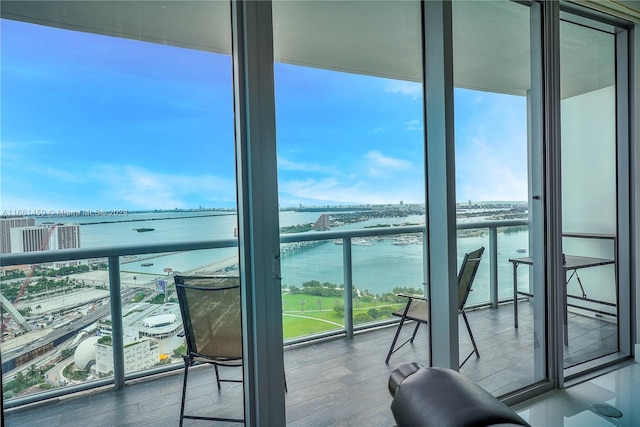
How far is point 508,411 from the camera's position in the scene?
449mm

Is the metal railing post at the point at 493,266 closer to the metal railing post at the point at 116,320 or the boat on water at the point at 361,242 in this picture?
the boat on water at the point at 361,242

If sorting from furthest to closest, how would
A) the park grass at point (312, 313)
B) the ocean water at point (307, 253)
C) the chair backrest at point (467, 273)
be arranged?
the chair backrest at point (467, 273) < the park grass at point (312, 313) < the ocean water at point (307, 253)

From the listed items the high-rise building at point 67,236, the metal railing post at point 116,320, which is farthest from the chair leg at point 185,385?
the high-rise building at point 67,236

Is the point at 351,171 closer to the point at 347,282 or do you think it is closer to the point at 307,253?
the point at 307,253

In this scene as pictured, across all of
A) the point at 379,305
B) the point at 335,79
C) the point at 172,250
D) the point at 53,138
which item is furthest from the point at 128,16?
the point at 379,305

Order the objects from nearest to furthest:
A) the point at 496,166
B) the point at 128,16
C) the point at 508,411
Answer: the point at 508,411, the point at 128,16, the point at 496,166

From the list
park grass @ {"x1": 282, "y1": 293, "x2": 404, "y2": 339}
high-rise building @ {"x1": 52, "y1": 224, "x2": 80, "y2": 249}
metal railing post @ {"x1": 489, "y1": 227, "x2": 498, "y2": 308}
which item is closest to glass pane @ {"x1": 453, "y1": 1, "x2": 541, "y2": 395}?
metal railing post @ {"x1": 489, "y1": 227, "x2": 498, "y2": 308}

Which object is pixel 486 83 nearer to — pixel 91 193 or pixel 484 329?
pixel 484 329

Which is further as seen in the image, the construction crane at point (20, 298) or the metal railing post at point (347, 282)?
the metal railing post at point (347, 282)

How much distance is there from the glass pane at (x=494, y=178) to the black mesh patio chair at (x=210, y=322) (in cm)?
135

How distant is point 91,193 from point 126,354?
0.71 meters

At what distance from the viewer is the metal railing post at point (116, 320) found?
4.93 ft

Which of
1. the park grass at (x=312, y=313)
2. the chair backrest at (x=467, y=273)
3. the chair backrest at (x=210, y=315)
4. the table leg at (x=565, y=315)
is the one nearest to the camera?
the chair backrest at (x=210, y=315)

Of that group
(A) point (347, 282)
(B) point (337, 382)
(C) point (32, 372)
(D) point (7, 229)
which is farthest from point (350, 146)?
(C) point (32, 372)
